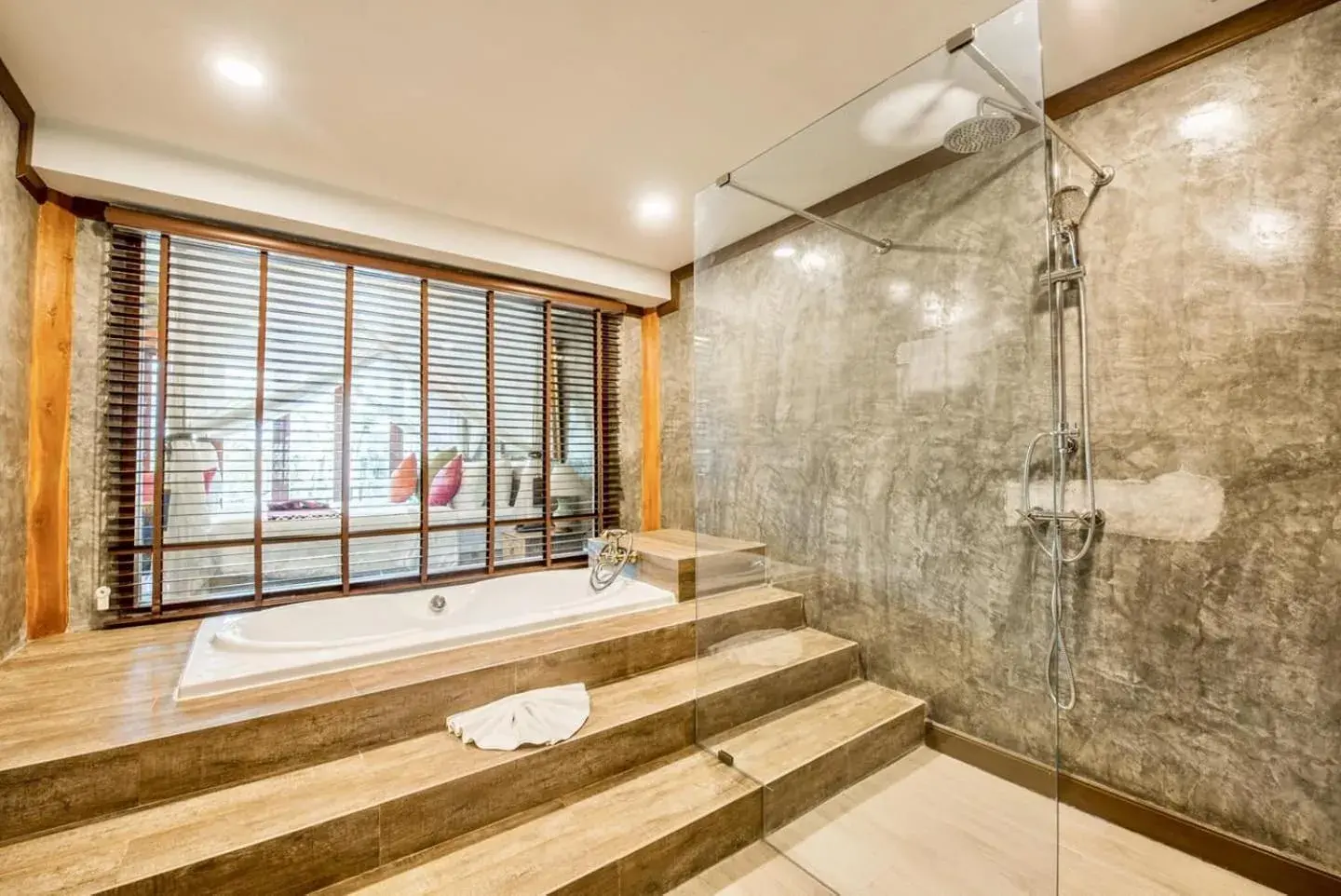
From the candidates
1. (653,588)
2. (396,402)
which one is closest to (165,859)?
(653,588)

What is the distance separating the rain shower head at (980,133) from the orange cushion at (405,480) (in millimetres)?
3220

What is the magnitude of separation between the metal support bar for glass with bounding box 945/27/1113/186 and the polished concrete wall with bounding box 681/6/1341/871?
0.06 m

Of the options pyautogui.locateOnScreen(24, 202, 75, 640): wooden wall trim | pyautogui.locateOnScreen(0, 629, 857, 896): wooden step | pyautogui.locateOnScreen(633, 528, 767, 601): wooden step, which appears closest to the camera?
pyautogui.locateOnScreen(0, 629, 857, 896): wooden step

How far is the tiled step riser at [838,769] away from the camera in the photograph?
193 cm

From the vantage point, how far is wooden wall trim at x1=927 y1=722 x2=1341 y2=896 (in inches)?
61.6

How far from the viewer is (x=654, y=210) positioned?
306 cm

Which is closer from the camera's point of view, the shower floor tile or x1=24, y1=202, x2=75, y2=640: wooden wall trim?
the shower floor tile

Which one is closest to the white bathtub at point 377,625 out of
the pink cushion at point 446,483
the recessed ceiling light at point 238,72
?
the pink cushion at point 446,483

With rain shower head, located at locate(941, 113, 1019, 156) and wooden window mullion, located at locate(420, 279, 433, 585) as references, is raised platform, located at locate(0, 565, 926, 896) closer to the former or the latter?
wooden window mullion, located at locate(420, 279, 433, 585)

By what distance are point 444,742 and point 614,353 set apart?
291 cm

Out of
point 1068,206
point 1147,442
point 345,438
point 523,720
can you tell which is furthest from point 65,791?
point 1068,206

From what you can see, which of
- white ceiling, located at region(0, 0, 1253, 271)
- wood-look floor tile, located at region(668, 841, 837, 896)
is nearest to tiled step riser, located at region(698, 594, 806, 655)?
wood-look floor tile, located at region(668, 841, 837, 896)

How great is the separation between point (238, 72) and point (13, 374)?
5.04 ft

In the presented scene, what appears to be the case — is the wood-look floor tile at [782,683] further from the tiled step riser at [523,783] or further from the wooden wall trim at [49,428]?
the wooden wall trim at [49,428]
